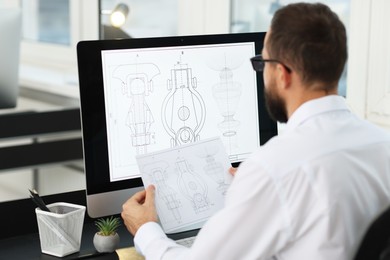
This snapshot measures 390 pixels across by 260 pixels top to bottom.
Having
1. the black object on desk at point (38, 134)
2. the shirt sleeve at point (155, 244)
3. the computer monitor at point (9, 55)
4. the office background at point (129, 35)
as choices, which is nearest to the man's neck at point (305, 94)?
the shirt sleeve at point (155, 244)

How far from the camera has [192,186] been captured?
1.67 metres

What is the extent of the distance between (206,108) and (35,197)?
1.58 feet

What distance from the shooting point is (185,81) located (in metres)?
1.77

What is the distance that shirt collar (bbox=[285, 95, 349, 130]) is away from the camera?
1.31 metres

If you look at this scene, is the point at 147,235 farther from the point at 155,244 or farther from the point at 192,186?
the point at 192,186

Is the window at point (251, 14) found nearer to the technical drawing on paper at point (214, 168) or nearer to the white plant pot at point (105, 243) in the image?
the technical drawing on paper at point (214, 168)

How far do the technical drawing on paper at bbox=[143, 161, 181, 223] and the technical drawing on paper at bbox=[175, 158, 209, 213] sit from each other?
0.09 ft

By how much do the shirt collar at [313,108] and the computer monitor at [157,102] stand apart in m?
0.49

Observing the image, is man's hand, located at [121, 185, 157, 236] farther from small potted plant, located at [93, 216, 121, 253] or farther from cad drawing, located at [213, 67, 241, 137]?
cad drawing, located at [213, 67, 241, 137]

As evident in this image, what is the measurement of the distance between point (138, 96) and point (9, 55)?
4.29 ft

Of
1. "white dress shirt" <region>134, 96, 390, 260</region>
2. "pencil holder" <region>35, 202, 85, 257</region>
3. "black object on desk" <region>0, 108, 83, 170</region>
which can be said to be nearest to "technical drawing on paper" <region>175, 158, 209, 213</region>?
"pencil holder" <region>35, 202, 85, 257</region>

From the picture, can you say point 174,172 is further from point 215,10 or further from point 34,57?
point 34,57

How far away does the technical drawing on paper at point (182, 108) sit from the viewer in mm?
1754

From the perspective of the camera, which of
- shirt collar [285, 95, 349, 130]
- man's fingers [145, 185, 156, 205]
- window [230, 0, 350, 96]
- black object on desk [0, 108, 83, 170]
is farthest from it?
black object on desk [0, 108, 83, 170]
